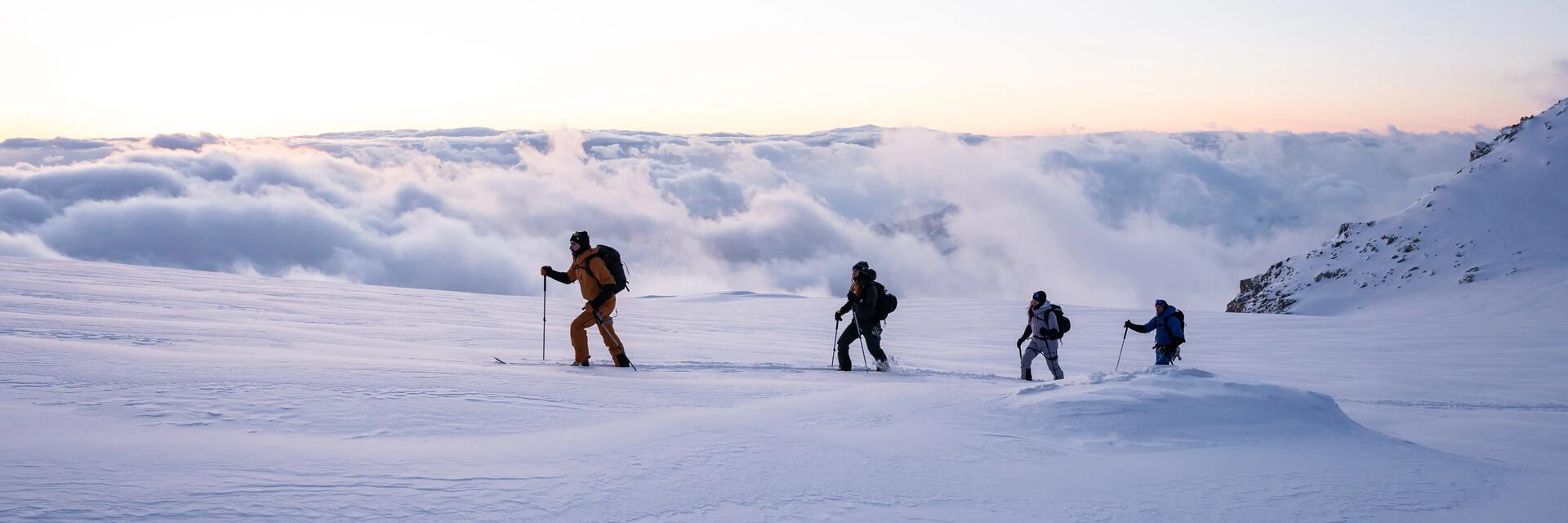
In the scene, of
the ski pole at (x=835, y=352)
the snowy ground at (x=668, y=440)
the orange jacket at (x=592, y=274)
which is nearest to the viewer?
the snowy ground at (x=668, y=440)

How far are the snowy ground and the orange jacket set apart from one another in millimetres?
979

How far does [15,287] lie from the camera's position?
14.5m

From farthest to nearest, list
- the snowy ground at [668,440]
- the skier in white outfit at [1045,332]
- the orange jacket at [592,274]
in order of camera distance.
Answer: the skier in white outfit at [1045,332]
the orange jacket at [592,274]
the snowy ground at [668,440]

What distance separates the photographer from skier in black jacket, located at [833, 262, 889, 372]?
11.8 metres

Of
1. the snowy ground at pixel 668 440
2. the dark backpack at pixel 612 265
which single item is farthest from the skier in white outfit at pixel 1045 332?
the dark backpack at pixel 612 265

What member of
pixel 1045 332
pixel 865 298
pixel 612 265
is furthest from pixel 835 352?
pixel 612 265

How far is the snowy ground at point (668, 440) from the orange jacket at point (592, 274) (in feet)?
3.21

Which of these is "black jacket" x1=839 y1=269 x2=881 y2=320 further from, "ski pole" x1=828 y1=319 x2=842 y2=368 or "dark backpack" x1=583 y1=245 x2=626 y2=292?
"dark backpack" x1=583 y1=245 x2=626 y2=292

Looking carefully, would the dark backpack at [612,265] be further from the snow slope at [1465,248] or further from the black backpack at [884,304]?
the snow slope at [1465,248]

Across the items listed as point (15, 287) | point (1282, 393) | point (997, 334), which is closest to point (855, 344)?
point (997, 334)

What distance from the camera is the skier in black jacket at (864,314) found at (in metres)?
11.8

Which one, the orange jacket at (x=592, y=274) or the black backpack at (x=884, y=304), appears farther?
the black backpack at (x=884, y=304)

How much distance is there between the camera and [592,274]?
10.3 meters

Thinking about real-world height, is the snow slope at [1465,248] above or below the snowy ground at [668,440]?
above
